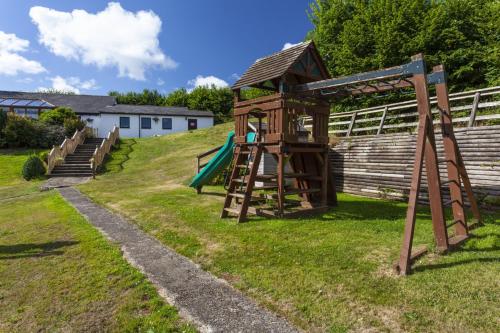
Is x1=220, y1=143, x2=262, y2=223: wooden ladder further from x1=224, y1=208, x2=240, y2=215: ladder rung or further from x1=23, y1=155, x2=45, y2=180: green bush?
x1=23, y1=155, x2=45, y2=180: green bush

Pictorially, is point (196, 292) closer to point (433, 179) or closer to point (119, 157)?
point (433, 179)

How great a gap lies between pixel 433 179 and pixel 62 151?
24009 mm

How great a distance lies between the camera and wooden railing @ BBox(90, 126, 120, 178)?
20.3 m

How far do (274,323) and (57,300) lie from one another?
3.23m

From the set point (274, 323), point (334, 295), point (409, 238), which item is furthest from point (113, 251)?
point (409, 238)

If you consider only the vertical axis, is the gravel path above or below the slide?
below

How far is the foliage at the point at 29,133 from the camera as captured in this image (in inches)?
1081

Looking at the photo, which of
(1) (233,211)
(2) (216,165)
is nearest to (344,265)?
(1) (233,211)

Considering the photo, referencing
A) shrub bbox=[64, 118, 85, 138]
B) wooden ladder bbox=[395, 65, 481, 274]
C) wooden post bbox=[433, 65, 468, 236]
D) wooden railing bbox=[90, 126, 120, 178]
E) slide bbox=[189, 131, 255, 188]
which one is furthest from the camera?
shrub bbox=[64, 118, 85, 138]

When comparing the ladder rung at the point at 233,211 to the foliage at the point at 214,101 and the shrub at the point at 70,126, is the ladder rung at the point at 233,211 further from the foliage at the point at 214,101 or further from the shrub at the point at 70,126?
the foliage at the point at 214,101

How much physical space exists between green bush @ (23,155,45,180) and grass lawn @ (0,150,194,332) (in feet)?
42.0

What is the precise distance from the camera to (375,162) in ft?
41.8

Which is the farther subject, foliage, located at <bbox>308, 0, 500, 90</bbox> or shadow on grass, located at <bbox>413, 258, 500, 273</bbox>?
foliage, located at <bbox>308, 0, 500, 90</bbox>

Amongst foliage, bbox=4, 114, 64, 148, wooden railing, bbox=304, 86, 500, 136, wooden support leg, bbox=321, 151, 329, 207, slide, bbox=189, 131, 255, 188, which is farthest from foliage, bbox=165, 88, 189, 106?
wooden support leg, bbox=321, 151, 329, 207
